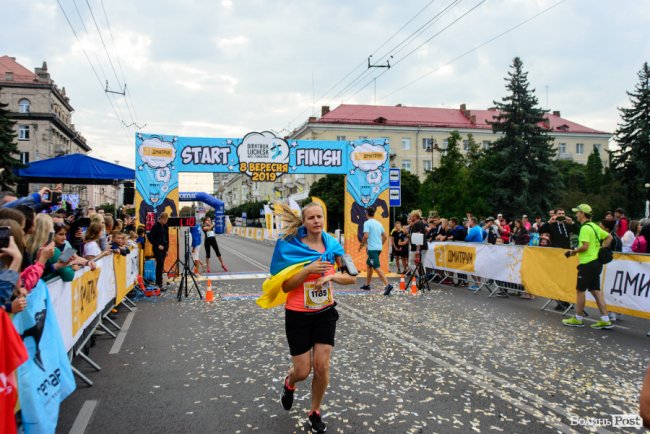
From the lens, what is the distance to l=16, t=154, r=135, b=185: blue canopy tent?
14.8 m

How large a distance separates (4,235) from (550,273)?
32.1 feet

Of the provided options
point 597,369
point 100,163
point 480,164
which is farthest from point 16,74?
point 597,369

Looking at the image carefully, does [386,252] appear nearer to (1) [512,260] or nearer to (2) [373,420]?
(1) [512,260]

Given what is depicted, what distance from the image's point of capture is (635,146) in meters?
48.6

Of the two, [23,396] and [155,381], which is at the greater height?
[23,396]

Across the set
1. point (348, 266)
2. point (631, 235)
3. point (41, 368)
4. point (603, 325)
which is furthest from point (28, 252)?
point (631, 235)

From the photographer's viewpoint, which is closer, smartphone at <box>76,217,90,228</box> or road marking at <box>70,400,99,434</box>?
road marking at <box>70,400,99,434</box>

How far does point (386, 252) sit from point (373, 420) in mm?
12819

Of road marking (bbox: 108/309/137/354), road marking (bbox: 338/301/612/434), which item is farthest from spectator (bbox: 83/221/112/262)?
road marking (bbox: 338/301/612/434)

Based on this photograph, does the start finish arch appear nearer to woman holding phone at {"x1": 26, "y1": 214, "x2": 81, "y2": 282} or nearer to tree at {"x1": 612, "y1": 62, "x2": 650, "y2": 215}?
woman holding phone at {"x1": 26, "y1": 214, "x2": 81, "y2": 282}

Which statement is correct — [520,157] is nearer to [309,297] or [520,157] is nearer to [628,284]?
[628,284]

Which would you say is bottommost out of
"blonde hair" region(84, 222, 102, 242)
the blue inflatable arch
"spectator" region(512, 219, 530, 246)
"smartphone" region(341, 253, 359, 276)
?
"spectator" region(512, 219, 530, 246)

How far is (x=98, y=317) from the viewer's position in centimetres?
732

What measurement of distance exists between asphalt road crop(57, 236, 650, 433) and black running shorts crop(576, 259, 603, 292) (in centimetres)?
76
